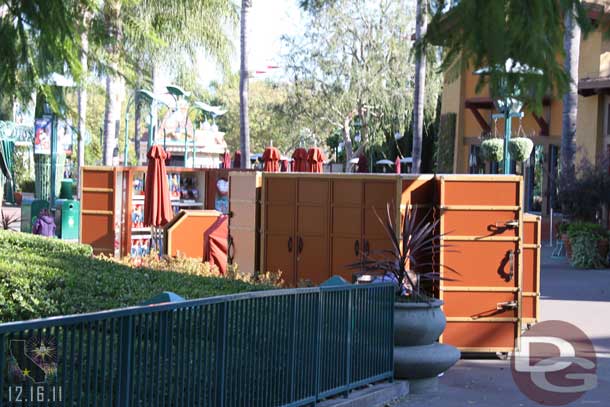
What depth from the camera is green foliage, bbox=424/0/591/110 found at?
6059 millimetres

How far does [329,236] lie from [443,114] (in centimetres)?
2670

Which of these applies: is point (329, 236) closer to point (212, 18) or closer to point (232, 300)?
point (232, 300)

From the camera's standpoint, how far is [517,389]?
10.4 m

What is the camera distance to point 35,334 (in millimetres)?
5414

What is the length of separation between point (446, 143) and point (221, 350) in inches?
1282

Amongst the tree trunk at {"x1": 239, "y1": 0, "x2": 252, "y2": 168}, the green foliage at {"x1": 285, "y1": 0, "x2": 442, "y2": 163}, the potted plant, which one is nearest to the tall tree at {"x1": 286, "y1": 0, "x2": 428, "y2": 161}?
the green foliage at {"x1": 285, "y1": 0, "x2": 442, "y2": 163}

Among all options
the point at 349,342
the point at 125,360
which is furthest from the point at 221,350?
the point at 349,342

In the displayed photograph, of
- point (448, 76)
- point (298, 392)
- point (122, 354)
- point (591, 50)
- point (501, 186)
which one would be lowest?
point (298, 392)

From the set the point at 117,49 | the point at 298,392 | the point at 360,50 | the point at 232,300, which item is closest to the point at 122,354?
the point at 232,300

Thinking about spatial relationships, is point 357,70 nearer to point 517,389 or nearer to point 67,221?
point 67,221

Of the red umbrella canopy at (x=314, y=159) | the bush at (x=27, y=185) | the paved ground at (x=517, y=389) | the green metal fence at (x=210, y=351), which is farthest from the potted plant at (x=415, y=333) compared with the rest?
the bush at (x=27, y=185)

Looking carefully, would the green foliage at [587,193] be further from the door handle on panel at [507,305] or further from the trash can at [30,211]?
the door handle on panel at [507,305]

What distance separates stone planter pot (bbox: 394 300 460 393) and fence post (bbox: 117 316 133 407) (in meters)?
4.41

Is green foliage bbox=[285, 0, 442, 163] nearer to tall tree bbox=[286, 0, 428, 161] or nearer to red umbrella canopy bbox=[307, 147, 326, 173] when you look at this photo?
tall tree bbox=[286, 0, 428, 161]
